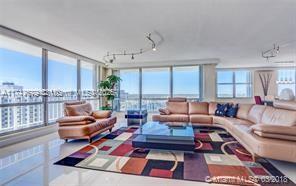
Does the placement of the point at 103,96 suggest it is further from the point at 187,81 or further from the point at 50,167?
the point at 50,167

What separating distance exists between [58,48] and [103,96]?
2997 millimetres

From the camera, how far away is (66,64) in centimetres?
565

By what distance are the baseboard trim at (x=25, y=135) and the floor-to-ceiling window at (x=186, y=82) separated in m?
4.89

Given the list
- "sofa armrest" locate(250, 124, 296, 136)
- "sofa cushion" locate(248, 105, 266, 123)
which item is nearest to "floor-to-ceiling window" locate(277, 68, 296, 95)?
"sofa cushion" locate(248, 105, 266, 123)

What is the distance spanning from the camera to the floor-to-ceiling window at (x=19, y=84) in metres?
3.75

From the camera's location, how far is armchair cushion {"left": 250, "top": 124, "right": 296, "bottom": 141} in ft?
7.95

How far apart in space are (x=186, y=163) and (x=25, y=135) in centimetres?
375

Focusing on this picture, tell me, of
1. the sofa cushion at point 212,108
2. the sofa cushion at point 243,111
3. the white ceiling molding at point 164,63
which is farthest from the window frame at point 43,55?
the sofa cushion at point 243,111

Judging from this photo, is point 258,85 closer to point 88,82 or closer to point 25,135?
point 88,82

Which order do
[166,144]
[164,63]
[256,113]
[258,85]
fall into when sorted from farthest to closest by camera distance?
[258,85] < [164,63] < [256,113] < [166,144]

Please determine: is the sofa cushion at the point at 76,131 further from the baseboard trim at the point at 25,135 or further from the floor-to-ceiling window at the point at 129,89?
the floor-to-ceiling window at the point at 129,89

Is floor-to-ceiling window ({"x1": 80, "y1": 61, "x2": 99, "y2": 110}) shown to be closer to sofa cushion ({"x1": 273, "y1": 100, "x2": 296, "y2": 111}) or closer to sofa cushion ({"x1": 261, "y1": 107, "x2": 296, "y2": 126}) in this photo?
sofa cushion ({"x1": 261, "y1": 107, "x2": 296, "y2": 126})

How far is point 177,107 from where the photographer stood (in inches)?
224

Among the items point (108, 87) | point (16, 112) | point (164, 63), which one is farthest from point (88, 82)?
point (164, 63)
